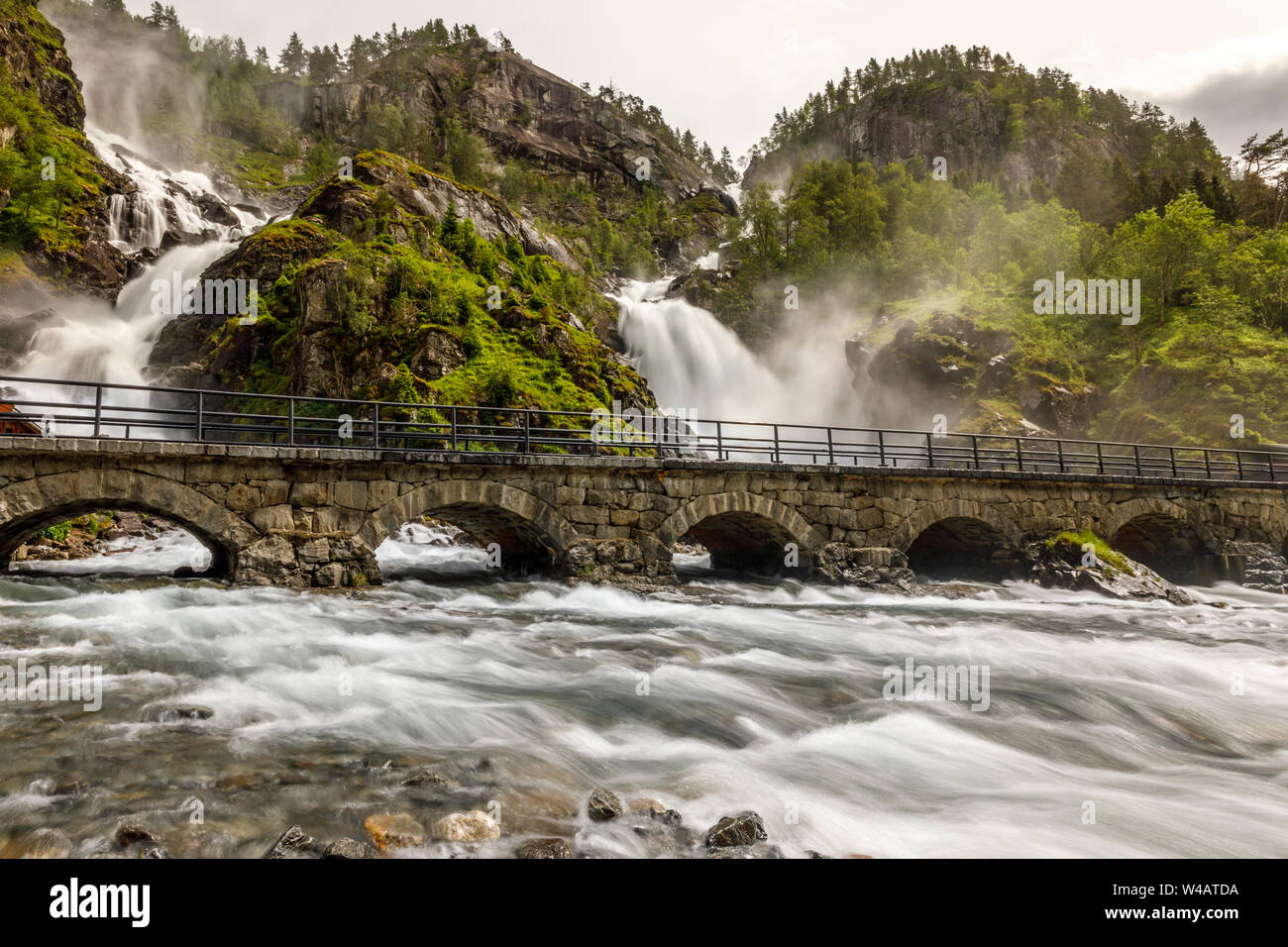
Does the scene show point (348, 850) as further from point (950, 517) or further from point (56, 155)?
point (56, 155)

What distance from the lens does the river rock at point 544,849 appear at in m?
4.15

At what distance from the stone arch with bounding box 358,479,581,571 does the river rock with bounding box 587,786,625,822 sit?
1051 cm

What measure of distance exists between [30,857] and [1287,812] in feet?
30.9

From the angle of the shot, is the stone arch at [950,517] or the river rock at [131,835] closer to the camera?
the river rock at [131,835]

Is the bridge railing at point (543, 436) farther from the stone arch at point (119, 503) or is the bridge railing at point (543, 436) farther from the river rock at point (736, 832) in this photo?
the river rock at point (736, 832)

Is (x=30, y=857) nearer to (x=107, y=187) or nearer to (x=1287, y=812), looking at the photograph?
(x=1287, y=812)

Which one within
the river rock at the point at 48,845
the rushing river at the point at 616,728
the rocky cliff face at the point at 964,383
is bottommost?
the rushing river at the point at 616,728

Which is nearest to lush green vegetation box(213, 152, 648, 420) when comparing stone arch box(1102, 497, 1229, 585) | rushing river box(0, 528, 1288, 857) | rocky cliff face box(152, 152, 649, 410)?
rocky cliff face box(152, 152, 649, 410)

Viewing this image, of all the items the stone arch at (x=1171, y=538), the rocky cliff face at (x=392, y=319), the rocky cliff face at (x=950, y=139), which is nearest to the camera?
the stone arch at (x=1171, y=538)

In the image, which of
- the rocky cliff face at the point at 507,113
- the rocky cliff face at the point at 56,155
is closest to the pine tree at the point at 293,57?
the rocky cliff face at the point at 507,113

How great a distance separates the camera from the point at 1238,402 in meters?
33.9

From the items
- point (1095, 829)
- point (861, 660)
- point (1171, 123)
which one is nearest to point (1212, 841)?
point (1095, 829)

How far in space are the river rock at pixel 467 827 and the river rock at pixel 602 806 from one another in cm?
70

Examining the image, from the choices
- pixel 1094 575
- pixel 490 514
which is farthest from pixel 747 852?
pixel 1094 575
